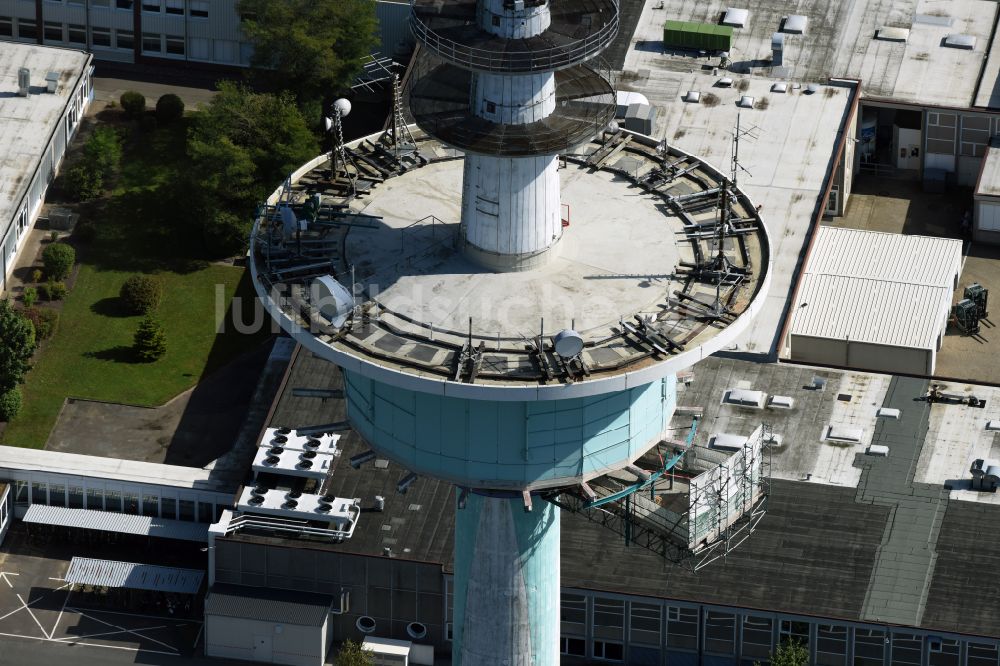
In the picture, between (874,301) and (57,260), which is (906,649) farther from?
(57,260)

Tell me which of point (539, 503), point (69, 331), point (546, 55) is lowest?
point (69, 331)

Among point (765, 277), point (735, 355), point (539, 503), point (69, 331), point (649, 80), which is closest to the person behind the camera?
point (765, 277)

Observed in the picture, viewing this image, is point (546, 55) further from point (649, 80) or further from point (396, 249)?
point (649, 80)

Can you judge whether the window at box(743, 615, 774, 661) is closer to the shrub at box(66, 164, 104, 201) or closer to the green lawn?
the green lawn

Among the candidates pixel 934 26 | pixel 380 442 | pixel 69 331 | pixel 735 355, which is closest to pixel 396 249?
pixel 380 442

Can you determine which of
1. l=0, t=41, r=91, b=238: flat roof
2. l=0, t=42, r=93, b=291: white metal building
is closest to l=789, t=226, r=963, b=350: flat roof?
l=0, t=42, r=93, b=291: white metal building

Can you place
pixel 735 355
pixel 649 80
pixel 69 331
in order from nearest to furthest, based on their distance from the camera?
1. pixel 735 355
2. pixel 69 331
3. pixel 649 80

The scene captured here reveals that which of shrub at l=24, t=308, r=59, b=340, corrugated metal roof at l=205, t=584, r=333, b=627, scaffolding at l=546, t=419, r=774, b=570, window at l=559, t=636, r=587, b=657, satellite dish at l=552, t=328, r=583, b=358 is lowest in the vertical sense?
window at l=559, t=636, r=587, b=657
